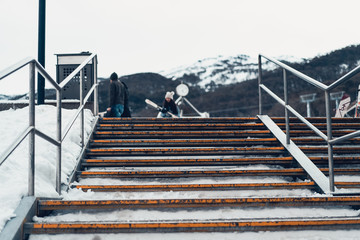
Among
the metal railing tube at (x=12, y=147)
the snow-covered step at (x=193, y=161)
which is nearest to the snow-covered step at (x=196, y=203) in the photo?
the metal railing tube at (x=12, y=147)

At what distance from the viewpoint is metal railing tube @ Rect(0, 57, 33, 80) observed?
1.98 meters

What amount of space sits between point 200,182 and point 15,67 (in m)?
1.86

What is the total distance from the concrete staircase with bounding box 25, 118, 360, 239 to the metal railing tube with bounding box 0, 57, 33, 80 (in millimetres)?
957

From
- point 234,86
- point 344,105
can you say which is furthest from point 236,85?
point 344,105

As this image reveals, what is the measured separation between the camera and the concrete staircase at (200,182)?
7.39 ft

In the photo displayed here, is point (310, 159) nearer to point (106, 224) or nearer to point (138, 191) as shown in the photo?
point (138, 191)

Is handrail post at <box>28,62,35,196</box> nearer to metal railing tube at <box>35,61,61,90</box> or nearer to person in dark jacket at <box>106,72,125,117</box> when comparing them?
metal railing tube at <box>35,61,61,90</box>

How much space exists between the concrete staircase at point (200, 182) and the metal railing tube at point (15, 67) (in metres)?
0.96

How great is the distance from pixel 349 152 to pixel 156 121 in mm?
2429

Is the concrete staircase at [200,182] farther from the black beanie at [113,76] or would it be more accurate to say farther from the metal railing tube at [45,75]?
the black beanie at [113,76]

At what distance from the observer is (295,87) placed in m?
63.1

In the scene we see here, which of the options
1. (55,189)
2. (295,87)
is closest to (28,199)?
(55,189)

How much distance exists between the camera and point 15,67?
7.03ft

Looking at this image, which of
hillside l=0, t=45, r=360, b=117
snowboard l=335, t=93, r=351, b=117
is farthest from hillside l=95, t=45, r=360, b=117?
snowboard l=335, t=93, r=351, b=117
